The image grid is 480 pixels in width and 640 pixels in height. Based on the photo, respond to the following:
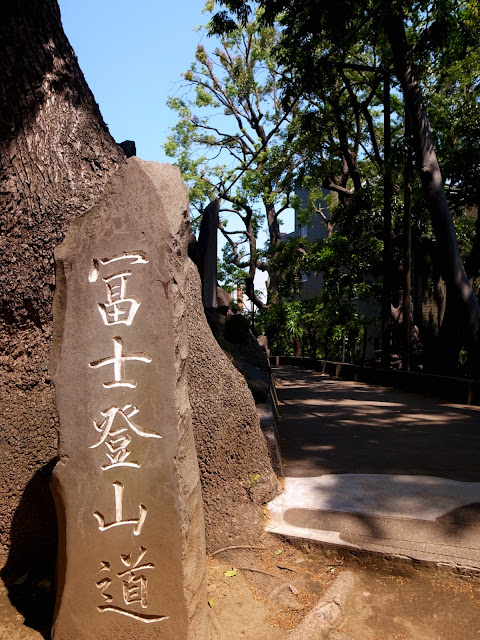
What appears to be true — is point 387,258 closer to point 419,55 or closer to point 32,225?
point 419,55

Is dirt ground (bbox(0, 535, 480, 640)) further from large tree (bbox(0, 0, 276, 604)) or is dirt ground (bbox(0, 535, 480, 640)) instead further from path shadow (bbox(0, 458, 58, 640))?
large tree (bbox(0, 0, 276, 604))

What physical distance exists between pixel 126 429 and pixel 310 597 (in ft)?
5.06

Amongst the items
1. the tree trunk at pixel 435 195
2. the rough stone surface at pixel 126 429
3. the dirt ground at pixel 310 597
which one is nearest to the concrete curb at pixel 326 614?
the dirt ground at pixel 310 597

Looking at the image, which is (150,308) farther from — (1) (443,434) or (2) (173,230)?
(1) (443,434)

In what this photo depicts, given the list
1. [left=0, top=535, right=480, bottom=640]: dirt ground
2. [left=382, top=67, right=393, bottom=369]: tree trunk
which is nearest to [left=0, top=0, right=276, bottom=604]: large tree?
[left=0, top=535, right=480, bottom=640]: dirt ground

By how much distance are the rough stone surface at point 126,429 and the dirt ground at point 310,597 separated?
43cm

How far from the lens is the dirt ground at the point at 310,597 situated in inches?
109

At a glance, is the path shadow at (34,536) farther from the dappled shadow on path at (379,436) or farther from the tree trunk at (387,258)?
the tree trunk at (387,258)

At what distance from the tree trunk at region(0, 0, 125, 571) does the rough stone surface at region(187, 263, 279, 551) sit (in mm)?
1003

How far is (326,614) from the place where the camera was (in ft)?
9.24

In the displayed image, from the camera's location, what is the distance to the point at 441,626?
110 inches

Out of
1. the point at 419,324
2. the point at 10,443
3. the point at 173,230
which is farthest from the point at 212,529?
the point at 419,324

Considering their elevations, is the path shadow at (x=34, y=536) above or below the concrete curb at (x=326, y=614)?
above

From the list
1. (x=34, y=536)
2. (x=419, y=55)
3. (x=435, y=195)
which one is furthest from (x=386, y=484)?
(x=419, y=55)
